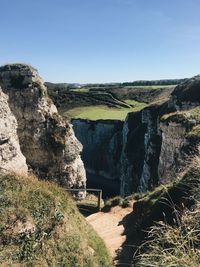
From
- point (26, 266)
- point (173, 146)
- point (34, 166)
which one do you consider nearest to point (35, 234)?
point (26, 266)

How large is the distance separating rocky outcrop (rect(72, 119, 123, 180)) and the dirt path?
5576 cm

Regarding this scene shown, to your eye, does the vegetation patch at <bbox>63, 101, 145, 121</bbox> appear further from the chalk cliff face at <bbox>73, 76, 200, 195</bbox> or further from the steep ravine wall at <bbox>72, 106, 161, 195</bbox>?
the chalk cliff face at <bbox>73, 76, 200, 195</bbox>

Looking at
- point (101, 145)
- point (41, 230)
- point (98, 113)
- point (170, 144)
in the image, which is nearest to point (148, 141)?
point (170, 144)

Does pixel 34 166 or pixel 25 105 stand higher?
pixel 25 105

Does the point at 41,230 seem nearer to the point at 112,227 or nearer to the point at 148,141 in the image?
the point at 112,227

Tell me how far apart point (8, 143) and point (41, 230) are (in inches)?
580

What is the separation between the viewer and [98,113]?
302 feet

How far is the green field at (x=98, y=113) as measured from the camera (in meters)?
86.3

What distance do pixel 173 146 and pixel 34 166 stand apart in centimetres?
1113

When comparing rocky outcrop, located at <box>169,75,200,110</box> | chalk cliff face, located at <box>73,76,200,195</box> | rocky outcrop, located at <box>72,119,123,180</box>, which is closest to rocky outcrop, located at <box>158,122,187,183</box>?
chalk cliff face, located at <box>73,76,200,195</box>

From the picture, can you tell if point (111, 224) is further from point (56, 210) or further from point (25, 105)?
point (25, 105)

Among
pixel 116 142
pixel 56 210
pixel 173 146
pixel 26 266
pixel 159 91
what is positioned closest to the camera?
pixel 26 266

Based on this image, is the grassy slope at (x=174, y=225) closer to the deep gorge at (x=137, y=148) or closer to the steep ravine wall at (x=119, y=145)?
the deep gorge at (x=137, y=148)

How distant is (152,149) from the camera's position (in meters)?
40.7
